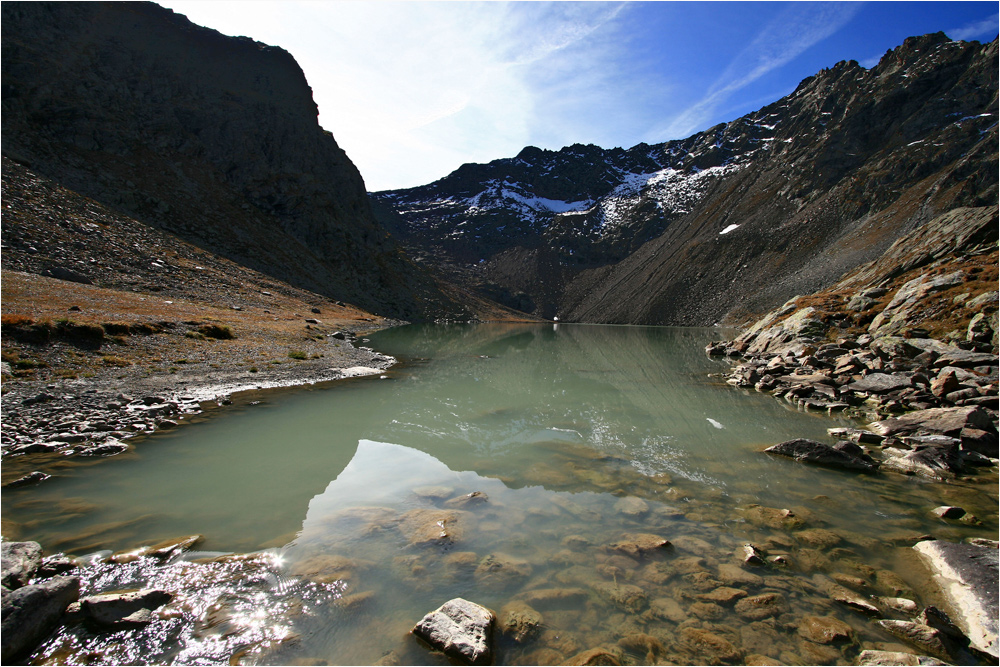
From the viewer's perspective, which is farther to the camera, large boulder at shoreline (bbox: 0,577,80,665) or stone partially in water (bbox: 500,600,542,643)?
stone partially in water (bbox: 500,600,542,643)

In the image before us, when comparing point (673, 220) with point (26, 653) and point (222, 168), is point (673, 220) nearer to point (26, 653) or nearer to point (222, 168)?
point (222, 168)

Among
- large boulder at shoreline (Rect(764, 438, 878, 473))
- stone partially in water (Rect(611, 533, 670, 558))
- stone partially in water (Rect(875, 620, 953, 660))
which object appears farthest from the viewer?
large boulder at shoreline (Rect(764, 438, 878, 473))

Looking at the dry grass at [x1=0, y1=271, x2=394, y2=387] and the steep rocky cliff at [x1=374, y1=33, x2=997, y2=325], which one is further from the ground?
the steep rocky cliff at [x1=374, y1=33, x2=997, y2=325]

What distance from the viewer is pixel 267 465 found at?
1062cm

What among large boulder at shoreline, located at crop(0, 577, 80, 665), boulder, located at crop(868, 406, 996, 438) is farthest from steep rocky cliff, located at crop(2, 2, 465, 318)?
boulder, located at crop(868, 406, 996, 438)

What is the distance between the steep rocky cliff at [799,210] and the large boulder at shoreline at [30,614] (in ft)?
312

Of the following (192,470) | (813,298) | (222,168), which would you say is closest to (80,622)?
(192,470)

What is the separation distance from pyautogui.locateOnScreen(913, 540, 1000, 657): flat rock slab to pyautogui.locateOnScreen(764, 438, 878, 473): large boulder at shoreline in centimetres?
407

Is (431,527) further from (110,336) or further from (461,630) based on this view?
(110,336)

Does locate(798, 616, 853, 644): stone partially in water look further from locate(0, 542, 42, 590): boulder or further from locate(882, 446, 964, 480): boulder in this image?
locate(0, 542, 42, 590): boulder

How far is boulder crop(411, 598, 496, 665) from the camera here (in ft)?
15.7

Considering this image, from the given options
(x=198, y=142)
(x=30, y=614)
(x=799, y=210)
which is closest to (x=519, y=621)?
(x=30, y=614)

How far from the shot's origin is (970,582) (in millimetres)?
6020

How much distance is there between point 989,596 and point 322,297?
73.2 m
